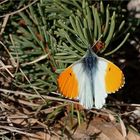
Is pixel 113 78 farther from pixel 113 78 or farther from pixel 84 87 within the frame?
pixel 84 87

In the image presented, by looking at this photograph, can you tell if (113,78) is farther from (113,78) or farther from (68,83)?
(68,83)

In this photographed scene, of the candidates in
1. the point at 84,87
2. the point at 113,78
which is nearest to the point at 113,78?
the point at 113,78

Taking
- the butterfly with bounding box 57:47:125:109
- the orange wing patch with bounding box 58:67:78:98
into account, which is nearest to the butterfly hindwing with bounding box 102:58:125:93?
the butterfly with bounding box 57:47:125:109

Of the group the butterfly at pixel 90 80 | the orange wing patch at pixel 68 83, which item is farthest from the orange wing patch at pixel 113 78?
the orange wing patch at pixel 68 83

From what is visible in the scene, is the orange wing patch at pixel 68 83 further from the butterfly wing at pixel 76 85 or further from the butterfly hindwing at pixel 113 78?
the butterfly hindwing at pixel 113 78

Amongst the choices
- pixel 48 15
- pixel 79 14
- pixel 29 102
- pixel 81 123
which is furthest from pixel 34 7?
pixel 81 123

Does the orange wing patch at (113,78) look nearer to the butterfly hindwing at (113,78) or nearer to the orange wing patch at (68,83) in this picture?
the butterfly hindwing at (113,78)

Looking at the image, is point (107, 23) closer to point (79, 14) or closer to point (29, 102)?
point (79, 14)
